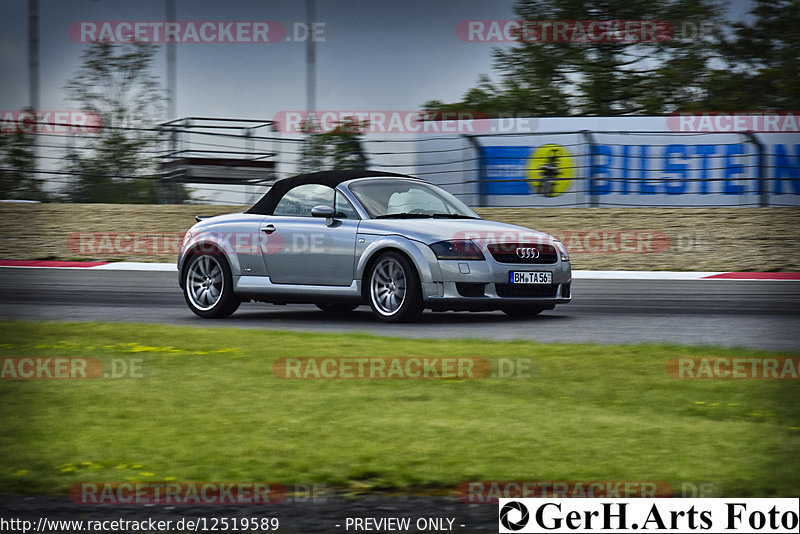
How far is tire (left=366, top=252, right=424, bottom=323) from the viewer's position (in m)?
11.3

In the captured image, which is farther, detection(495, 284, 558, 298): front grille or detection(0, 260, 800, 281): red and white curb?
detection(0, 260, 800, 281): red and white curb

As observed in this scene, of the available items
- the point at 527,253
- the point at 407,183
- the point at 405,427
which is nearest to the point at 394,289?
the point at 527,253

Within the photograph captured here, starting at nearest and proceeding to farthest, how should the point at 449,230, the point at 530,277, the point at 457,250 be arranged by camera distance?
the point at 457,250, the point at 449,230, the point at 530,277

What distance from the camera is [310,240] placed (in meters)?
11.9

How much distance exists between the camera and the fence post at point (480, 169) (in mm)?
25500

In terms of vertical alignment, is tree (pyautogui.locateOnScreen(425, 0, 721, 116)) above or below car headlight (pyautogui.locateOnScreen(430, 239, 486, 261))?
above

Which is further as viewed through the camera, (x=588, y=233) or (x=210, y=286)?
(x=588, y=233)

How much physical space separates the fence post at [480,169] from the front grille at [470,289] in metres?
14.3

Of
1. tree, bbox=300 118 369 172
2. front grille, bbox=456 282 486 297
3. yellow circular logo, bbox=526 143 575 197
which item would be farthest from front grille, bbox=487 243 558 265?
yellow circular logo, bbox=526 143 575 197

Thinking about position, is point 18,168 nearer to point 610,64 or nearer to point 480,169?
point 480,169

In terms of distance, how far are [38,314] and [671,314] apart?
6.42 metres

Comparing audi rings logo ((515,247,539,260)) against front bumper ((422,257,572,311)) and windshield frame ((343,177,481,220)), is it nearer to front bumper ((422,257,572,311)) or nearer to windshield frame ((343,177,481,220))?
front bumper ((422,257,572,311))

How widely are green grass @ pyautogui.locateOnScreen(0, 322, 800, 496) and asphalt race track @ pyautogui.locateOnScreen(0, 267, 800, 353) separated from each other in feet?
4.99

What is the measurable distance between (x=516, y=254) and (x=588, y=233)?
38.5 ft
